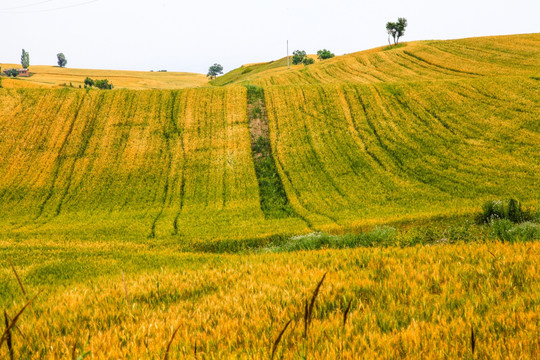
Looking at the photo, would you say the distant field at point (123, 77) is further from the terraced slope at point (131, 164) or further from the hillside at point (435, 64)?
the terraced slope at point (131, 164)

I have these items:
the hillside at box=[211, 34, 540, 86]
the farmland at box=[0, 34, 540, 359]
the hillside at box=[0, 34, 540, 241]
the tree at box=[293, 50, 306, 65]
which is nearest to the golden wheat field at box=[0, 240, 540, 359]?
the farmland at box=[0, 34, 540, 359]

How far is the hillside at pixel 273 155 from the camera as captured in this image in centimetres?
2733

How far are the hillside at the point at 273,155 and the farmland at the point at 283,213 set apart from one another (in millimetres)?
274

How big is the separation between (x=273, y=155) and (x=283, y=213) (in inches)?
520

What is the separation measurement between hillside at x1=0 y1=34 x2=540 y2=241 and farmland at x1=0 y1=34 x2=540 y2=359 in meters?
0.27

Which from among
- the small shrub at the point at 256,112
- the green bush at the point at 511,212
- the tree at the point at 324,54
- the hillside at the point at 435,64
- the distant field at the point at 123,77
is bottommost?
the green bush at the point at 511,212

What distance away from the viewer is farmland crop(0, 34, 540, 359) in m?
3.19

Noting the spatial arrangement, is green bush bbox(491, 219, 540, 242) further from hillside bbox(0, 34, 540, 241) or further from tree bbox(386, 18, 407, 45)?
tree bbox(386, 18, 407, 45)

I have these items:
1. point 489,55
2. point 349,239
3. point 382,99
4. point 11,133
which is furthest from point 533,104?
point 11,133

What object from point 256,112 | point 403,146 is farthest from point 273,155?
point 403,146

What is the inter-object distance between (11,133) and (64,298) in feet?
169

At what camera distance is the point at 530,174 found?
28.0 meters

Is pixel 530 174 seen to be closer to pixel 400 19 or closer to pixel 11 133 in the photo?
pixel 11 133

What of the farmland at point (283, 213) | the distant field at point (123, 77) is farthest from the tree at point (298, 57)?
the farmland at point (283, 213)
